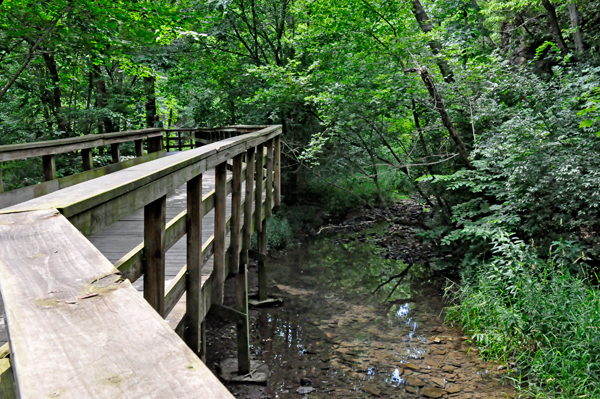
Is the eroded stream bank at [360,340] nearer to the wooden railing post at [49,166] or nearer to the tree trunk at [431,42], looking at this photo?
the wooden railing post at [49,166]

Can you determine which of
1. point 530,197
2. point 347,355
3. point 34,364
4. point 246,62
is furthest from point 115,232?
point 246,62

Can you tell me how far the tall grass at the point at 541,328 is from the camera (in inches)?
207

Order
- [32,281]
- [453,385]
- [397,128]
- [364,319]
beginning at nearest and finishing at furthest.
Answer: [32,281], [453,385], [364,319], [397,128]

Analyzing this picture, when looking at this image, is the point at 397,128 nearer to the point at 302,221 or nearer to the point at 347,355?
the point at 302,221

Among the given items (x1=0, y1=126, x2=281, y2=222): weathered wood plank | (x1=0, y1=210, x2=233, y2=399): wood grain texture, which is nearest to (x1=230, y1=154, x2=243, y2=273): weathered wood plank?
(x1=0, y1=126, x2=281, y2=222): weathered wood plank

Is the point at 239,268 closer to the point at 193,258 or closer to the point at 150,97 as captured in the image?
the point at 193,258

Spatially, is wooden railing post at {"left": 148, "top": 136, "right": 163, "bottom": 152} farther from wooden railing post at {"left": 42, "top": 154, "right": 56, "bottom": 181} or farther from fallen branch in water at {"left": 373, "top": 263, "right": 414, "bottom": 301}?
fallen branch in water at {"left": 373, "top": 263, "right": 414, "bottom": 301}

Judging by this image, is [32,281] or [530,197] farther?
[530,197]

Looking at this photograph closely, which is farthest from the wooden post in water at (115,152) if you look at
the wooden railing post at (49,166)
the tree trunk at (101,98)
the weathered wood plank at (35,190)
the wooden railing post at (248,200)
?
the tree trunk at (101,98)

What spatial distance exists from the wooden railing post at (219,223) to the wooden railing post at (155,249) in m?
1.27

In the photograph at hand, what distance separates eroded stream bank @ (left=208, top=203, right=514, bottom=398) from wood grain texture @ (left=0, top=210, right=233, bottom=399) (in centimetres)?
532

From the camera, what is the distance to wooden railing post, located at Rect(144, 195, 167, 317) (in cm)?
223

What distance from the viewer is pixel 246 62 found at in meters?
15.4

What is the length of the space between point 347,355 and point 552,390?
2747 millimetres
